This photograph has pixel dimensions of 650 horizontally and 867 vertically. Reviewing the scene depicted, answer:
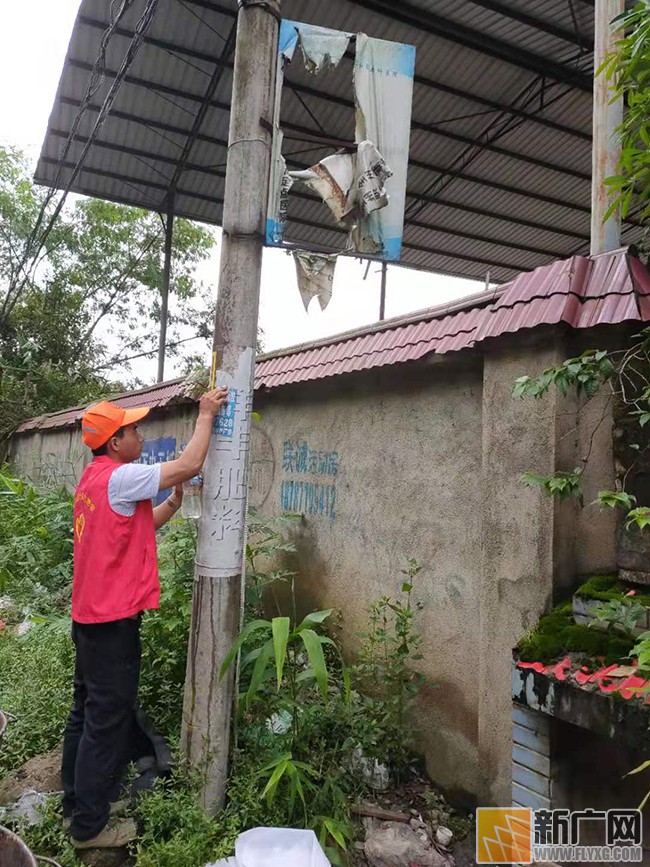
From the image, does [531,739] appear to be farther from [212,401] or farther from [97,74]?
[97,74]

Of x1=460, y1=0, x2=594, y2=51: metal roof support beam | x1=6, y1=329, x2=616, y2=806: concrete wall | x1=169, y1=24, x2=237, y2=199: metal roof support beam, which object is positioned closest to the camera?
x1=6, y1=329, x2=616, y2=806: concrete wall

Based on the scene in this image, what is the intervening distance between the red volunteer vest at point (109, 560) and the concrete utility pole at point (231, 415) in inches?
10.1

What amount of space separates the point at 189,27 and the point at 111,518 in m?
8.43

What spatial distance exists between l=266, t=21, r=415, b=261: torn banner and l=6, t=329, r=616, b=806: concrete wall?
2.65ft

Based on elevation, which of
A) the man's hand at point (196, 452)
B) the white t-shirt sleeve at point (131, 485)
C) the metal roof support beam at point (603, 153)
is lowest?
the white t-shirt sleeve at point (131, 485)

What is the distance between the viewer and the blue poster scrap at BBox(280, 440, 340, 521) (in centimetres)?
435

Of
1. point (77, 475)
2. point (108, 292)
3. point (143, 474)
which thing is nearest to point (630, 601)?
point (143, 474)

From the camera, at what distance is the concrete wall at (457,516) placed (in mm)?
2771

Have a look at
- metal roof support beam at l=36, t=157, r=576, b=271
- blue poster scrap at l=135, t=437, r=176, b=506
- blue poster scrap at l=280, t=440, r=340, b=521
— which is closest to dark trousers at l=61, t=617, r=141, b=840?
blue poster scrap at l=280, t=440, r=340, b=521

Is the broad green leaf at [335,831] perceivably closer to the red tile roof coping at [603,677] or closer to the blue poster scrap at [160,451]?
the red tile roof coping at [603,677]

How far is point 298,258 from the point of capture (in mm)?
2953

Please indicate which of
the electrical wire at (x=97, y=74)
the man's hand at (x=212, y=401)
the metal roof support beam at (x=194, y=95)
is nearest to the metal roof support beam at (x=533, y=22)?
the metal roof support beam at (x=194, y=95)

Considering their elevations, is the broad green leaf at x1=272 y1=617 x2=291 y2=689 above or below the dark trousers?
above
